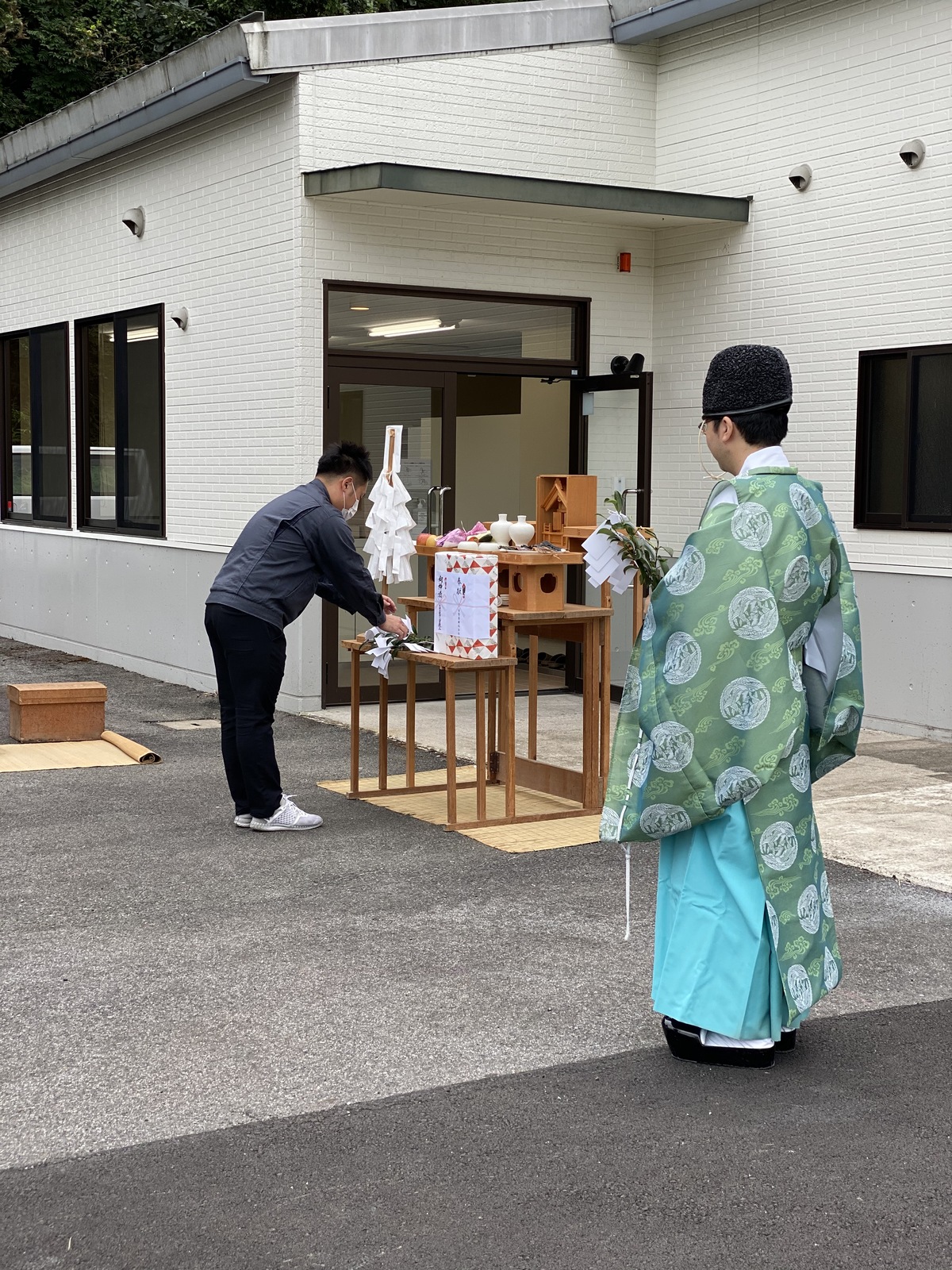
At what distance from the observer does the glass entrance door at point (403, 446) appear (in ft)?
34.8

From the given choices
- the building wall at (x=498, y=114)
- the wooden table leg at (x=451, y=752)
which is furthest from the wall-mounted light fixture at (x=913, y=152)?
the wooden table leg at (x=451, y=752)

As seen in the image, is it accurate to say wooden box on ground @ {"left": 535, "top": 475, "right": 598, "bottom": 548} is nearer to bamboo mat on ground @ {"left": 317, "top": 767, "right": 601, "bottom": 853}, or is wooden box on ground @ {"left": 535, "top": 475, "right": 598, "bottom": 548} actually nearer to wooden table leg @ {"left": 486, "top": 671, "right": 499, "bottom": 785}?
wooden table leg @ {"left": 486, "top": 671, "right": 499, "bottom": 785}

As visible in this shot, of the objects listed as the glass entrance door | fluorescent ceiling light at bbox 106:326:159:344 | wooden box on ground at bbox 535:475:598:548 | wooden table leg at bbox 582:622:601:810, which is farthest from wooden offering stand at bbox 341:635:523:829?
fluorescent ceiling light at bbox 106:326:159:344

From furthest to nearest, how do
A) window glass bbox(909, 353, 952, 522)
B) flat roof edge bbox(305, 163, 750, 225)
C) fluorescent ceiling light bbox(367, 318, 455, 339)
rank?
fluorescent ceiling light bbox(367, 318, 455, 339), window glass bbox(909, 353, 952, 522), flat roof edge bbox(305, 163, 750, 225)

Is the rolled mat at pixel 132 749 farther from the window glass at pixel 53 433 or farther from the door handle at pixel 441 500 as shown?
the window glass at pixel 53 433

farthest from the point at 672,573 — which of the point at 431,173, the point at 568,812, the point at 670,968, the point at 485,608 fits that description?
the point at 431,173

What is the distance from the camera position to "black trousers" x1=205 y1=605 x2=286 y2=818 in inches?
272

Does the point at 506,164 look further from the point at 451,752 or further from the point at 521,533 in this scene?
the point at 451,752

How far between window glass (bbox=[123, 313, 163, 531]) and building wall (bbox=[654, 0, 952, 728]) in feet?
12.9

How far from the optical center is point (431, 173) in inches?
372

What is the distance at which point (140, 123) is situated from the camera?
11711 millimetres

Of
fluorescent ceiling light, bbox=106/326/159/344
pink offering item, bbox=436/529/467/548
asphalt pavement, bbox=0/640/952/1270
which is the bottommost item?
asphalt pavement, bbox=0/640/952/1270

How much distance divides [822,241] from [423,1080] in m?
7.58

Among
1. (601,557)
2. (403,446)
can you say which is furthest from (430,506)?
(601,557)
